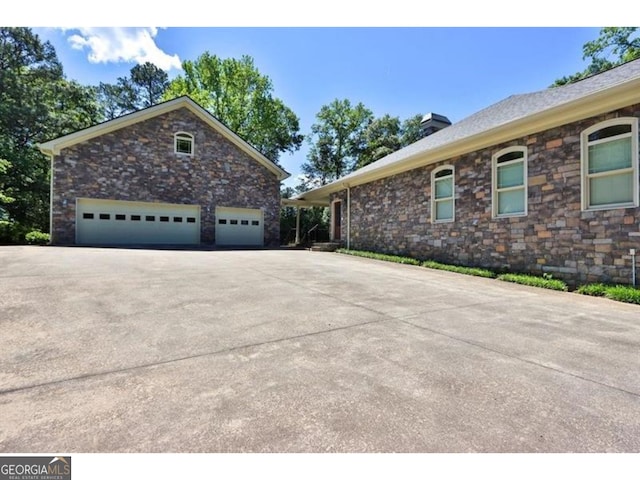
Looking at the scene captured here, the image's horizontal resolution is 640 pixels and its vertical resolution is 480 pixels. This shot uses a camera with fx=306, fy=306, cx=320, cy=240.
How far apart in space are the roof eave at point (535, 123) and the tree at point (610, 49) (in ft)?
37.5

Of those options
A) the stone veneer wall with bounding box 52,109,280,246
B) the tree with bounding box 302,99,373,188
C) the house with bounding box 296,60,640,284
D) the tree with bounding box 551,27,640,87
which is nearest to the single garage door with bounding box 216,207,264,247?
the stone veneer wall with bounding box 52,109,280,246

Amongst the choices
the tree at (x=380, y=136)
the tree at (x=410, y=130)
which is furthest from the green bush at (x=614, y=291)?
the tree at (x=410, y=130)

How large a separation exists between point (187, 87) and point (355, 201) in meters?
18.7

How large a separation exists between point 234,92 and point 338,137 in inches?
375

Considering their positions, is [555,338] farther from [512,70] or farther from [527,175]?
[512,70]

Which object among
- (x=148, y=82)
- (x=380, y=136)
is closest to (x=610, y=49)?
(x=380, y=136)

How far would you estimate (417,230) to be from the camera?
10.2 meters

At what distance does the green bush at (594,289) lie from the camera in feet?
18.0

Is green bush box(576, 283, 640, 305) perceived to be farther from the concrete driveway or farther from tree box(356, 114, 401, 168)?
tree box(356, 114, 401, 168)

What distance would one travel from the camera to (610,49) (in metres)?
15.4

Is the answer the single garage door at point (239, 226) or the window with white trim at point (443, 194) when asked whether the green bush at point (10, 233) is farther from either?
the window with white trim at point (443, 194)

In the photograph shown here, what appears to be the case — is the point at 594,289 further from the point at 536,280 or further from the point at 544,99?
the point at 544,99

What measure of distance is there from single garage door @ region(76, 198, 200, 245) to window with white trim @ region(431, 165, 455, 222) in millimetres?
10403
